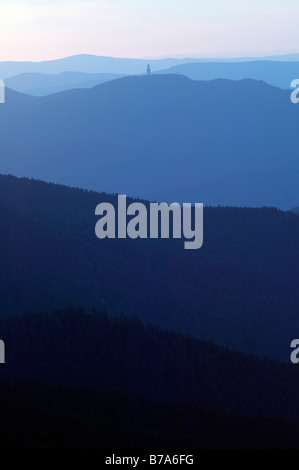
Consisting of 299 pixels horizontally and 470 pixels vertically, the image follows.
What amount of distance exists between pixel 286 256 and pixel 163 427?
410 feet

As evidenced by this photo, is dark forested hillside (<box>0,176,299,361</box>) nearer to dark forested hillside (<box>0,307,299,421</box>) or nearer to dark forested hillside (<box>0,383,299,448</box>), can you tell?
dark forested hillside (<box>0,307,299,421</box>)

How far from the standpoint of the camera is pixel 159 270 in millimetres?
165375

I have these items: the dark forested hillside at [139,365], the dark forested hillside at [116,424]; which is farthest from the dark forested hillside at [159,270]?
the dark forested hillside at [116,424]

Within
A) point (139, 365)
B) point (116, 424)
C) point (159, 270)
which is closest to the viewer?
point (116, 424)

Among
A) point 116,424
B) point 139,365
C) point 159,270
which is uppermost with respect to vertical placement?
point 159,270

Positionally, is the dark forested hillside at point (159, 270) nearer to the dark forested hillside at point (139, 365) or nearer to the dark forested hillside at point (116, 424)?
the dark forested hillside at point (139, 365)

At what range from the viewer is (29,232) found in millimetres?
147375

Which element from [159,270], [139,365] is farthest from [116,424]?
[159,270]

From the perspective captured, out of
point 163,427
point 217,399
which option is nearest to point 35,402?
point 163,427

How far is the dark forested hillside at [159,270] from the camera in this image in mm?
133375

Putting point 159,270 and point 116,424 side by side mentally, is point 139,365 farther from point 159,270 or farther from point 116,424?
point 159,270

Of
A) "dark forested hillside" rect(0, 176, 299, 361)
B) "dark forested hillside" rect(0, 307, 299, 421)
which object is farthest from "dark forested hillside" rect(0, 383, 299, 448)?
"dark forested hillside" rect(0, 176, 299, 361)

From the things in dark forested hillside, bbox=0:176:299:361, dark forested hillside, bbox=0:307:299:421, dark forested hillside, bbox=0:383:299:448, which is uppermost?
dark forested hillside, bbox=0:176:299:361

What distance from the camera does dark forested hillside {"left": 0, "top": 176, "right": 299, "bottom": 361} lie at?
13338 cm
